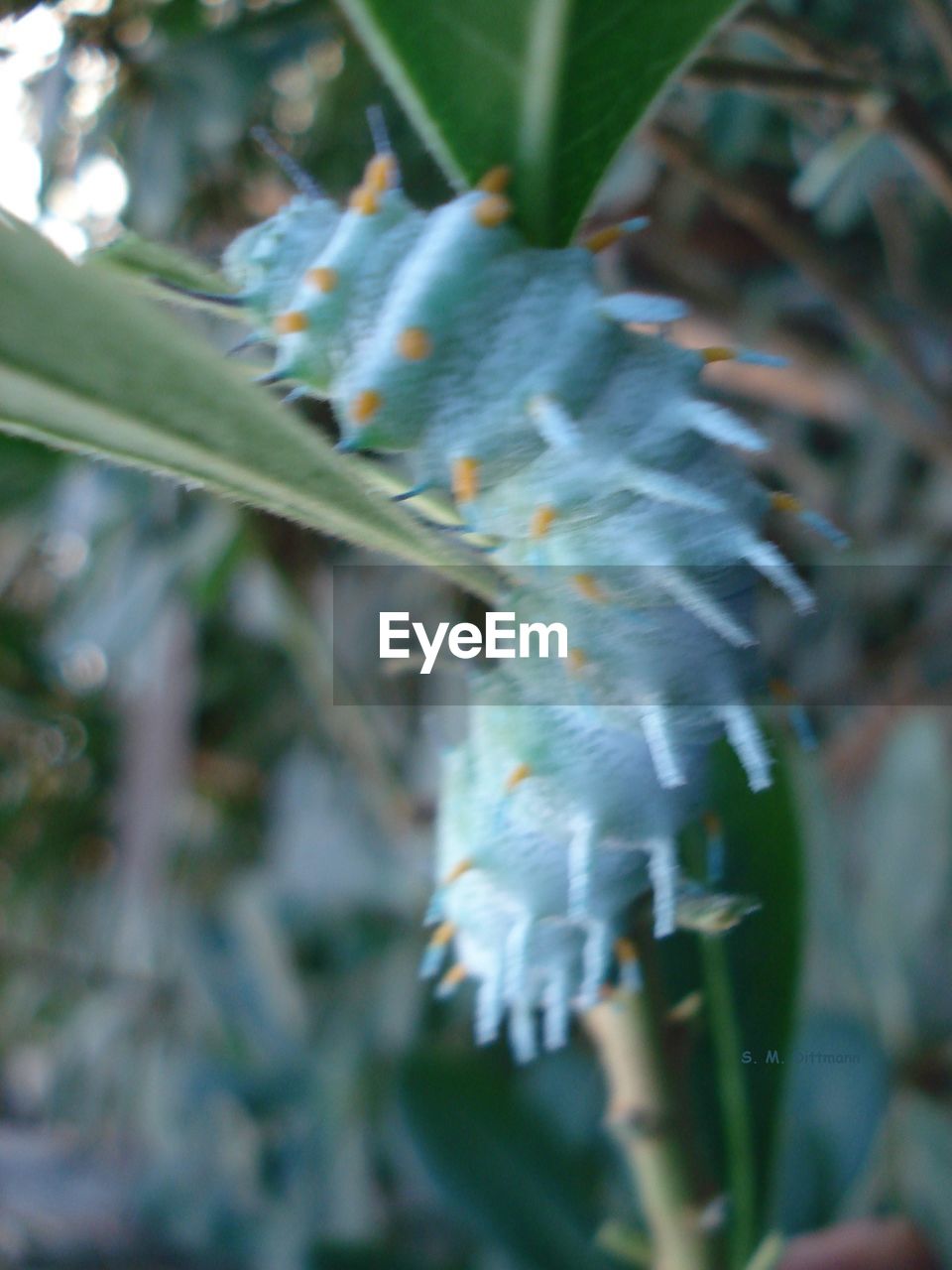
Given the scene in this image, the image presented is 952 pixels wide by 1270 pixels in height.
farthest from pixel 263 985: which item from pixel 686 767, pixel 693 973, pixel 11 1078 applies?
pixel 11 1078

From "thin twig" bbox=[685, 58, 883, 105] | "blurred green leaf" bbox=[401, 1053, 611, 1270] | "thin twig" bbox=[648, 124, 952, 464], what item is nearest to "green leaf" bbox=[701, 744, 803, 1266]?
"blurred green leaf" bbox=[401, 1053, 611, 1270]

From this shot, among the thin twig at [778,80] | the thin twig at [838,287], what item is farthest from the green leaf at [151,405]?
the thin twig at [838,287]

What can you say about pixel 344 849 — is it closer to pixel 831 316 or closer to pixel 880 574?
pixel 880 574

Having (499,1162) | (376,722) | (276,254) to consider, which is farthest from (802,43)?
(376,722)

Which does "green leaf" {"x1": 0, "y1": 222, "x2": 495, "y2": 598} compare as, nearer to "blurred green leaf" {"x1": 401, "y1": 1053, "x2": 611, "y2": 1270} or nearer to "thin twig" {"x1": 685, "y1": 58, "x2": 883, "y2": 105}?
"thin twig" {"x1": 685, "y1": 58, "x2": 883, "y2": 105}

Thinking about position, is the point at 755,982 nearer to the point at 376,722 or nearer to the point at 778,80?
the point at 778,80

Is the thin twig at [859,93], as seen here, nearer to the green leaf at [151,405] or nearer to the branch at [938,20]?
the branch at [938,20]
